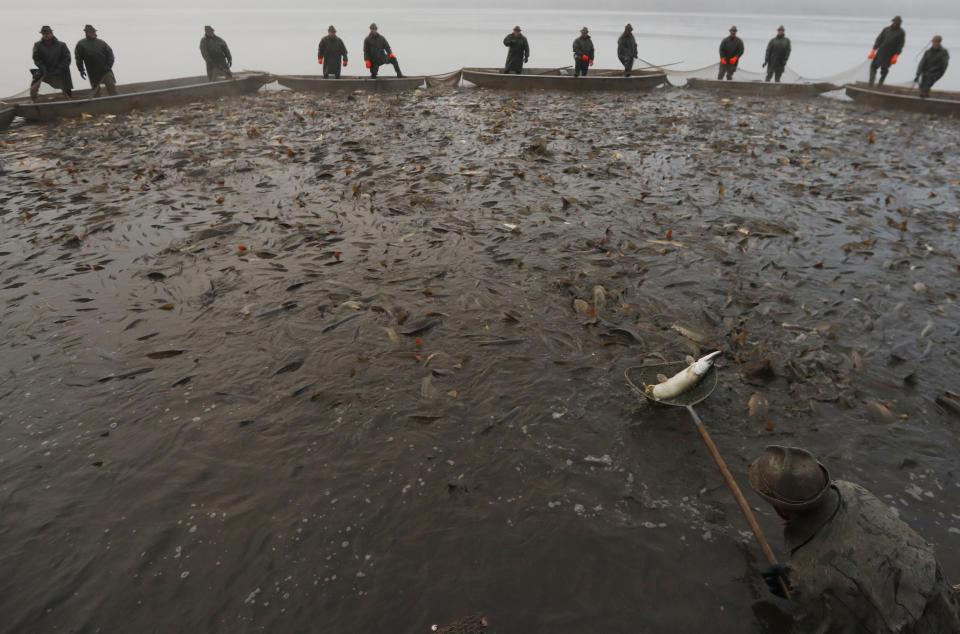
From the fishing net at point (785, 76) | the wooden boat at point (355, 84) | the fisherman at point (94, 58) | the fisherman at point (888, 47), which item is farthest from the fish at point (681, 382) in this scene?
the fishing net at point (785, 76)

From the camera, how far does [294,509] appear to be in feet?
10.7

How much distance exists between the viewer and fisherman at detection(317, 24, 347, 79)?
19.1m

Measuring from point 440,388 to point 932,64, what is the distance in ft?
67.7

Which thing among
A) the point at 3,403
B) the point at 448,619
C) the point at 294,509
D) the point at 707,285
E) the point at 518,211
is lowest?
the point at 448,619

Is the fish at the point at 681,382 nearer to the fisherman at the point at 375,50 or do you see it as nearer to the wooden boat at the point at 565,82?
the wooden boat at the point at 565,82

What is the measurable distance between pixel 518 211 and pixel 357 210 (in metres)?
2.59

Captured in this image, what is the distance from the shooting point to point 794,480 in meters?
2.23

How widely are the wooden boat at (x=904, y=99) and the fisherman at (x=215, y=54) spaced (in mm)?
22995

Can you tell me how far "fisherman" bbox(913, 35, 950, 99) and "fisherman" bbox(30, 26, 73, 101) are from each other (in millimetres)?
26096

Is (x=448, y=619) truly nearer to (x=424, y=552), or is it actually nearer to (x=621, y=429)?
(x=424, y=552)


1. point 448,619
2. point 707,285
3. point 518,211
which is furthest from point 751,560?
point 518,211

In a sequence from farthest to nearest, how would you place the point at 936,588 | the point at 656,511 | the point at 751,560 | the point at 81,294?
the point at 81,294 < the point at 656,511 < the point at 751,560 < the point at 936,588

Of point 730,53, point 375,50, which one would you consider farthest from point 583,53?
point 375,50

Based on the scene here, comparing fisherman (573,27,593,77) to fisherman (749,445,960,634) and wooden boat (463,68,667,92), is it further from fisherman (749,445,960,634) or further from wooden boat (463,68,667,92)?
fisherman (749,445,960,634)
